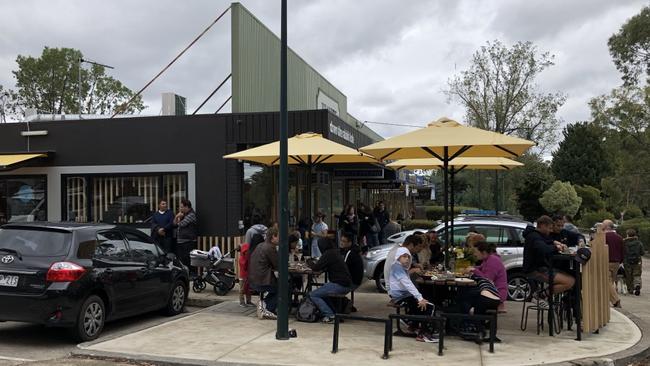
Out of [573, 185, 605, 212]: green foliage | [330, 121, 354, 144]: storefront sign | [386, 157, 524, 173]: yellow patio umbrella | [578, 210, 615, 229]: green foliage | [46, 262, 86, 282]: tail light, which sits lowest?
[578, 210, 615, 229]: green foliage

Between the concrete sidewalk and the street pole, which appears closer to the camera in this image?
the concrete sidewalk

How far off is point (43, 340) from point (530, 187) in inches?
1331

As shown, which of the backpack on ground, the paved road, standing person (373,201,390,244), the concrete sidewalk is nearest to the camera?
the concrete sidewalk

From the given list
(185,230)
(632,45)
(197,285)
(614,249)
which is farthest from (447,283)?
(632,45)

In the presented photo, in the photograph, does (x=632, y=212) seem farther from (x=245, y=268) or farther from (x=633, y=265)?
(x=245, y=268)

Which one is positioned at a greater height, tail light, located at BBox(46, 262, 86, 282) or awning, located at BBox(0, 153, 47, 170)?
awning, located at BBox(0, 153, 47, 170)

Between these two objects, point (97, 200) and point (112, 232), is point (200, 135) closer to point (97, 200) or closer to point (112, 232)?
point (97, 200)

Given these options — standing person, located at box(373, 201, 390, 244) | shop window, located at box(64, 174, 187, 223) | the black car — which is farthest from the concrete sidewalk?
standing person, located at box(373, 201, 390, 244)

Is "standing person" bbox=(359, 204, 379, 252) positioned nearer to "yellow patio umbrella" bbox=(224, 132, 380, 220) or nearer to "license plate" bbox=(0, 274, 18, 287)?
"yellow patio umbrella" bbox=(224, 132, 380, 220)

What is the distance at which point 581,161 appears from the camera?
5803cm

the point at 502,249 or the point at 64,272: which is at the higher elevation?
the point at 64,272

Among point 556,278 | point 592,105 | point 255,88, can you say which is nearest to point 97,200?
point 255,88

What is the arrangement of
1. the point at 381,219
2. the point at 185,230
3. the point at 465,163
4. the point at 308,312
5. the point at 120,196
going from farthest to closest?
the point at 381,219 → the point at 120,196 → the point at 185,230 → the point at 465,163 → the point at 308,312

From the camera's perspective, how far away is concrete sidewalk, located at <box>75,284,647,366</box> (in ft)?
21.6
